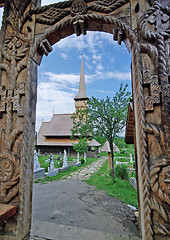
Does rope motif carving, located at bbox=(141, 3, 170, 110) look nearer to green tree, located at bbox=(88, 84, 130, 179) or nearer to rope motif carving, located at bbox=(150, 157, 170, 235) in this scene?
rope motif carving, located at bbox=(150, 157, 170, 235)

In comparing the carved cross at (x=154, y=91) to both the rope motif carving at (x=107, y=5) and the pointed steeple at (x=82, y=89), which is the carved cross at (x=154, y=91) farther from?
→ the pointed steeple at (x=82, y=89)

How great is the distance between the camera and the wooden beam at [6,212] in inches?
59.5

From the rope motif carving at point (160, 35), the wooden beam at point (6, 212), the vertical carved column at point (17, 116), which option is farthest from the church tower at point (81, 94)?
the wooden beam at point (6, 212)

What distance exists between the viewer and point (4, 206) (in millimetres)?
1688

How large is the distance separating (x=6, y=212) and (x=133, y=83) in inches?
92.0

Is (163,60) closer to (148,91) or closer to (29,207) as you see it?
(148,91)

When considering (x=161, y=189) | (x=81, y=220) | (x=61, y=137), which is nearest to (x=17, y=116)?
(x=161, y=189)

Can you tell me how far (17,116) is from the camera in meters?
2.00

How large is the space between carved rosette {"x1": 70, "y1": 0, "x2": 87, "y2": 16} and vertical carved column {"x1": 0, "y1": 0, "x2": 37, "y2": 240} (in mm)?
743

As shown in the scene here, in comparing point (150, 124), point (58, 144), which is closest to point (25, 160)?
point (150, 124)

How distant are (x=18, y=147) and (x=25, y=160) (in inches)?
9.1

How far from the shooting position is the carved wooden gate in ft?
4.85

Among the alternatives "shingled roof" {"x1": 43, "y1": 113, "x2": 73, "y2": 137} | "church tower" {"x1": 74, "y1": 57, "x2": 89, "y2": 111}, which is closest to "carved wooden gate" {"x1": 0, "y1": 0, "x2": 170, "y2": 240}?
"shingled roof" {"x1": 43, "y1": 113, "x2": 73, "y2": 137}

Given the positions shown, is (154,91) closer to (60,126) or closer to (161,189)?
(161,189)
